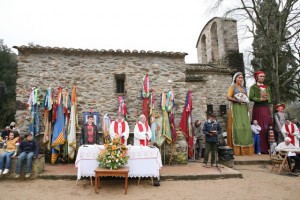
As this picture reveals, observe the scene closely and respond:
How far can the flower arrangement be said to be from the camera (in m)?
5.31

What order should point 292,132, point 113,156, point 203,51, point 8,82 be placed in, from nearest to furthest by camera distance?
1. point 113,156
2. point 292,132
3. point 203,51
4. point 8,82

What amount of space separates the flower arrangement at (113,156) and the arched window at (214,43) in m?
12.4

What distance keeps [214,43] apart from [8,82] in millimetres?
21115

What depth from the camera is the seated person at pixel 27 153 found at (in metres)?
6.21

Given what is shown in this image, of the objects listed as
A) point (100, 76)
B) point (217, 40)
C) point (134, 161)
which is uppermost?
point (217, 40)

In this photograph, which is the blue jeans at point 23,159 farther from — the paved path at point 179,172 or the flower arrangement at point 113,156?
the flower arrangement at point 113,156

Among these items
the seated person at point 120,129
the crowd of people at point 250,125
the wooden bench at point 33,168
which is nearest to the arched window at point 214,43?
the crowd of people at point 250,125

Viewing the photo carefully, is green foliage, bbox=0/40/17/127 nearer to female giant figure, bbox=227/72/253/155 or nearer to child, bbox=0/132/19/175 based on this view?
child, bbox=0/132/19/175

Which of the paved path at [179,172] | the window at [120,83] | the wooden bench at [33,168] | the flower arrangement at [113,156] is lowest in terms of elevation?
the paved path at [179,172]

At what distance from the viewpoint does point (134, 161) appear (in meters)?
5.85

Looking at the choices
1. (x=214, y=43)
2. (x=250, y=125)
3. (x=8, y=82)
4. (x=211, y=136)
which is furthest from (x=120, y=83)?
(x=8, y=82)

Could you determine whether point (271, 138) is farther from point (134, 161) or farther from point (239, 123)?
point (134, 161)

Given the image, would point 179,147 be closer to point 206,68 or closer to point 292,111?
point 206,68

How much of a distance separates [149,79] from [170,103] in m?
1.22
